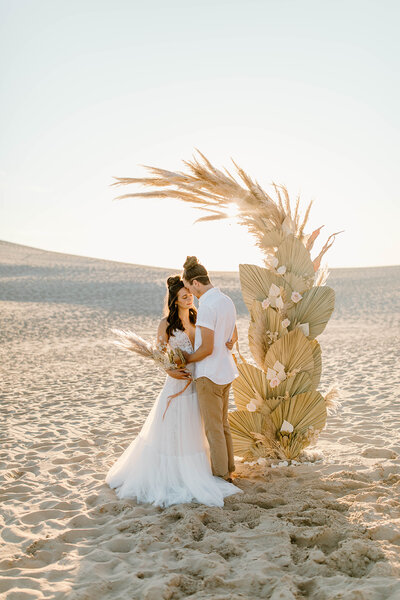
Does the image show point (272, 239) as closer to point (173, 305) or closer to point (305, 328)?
point (305, 328)

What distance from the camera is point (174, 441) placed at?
190 inches

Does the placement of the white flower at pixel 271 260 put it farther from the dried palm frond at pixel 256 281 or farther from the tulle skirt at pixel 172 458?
the tulle skirt at pixel 172 458

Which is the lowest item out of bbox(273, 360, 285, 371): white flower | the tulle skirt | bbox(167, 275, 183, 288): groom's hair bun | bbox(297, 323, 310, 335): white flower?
the tulle skirt

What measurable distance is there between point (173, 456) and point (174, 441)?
13 cm

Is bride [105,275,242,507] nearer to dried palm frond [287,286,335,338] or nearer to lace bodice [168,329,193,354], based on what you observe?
lace bodice [168,329,193,354]

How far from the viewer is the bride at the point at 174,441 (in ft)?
15.5

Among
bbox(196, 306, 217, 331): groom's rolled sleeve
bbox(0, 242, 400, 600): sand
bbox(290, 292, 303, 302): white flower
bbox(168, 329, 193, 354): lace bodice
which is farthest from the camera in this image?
bbox(290, 292, 303, 302): white flower

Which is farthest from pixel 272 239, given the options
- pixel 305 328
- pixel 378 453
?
pixel 378 453

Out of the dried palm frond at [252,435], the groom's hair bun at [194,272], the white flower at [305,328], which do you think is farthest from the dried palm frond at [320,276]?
the dried palm frond at [252,435]

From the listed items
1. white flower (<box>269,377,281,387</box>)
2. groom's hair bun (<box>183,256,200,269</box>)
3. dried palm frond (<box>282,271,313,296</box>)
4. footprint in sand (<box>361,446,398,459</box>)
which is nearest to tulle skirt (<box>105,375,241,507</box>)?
white flower (<box>269,377,281,387</box>)

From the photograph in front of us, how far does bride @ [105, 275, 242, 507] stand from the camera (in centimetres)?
471

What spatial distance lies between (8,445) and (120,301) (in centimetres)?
2244

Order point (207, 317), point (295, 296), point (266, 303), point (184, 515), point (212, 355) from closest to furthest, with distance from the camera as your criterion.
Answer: point (184, 515) < point (207, 317) < point (212, 355) < point (295, 296) < point (266, 303)

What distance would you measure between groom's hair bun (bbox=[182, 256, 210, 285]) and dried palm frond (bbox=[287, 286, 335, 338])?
1.17m
